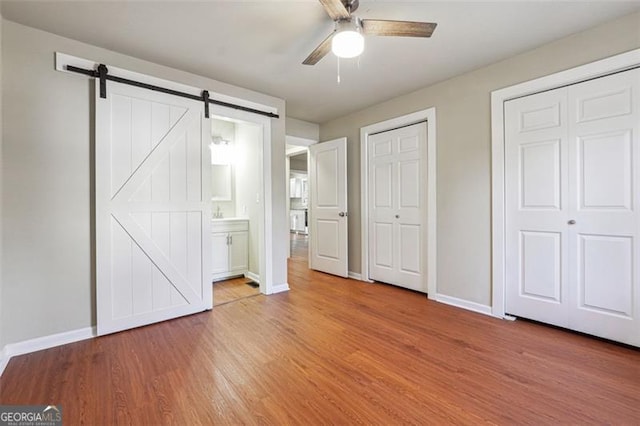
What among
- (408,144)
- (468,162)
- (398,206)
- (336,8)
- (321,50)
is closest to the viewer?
(336,8)

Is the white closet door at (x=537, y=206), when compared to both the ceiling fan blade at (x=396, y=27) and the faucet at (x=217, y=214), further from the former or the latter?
the faucet at (x=217, y=214)

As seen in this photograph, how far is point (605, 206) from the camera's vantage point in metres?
2.24

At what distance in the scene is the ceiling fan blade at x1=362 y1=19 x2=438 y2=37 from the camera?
172 centimetres

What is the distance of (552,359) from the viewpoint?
2.01 m

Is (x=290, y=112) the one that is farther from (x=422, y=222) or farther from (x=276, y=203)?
(x=422, y=222)

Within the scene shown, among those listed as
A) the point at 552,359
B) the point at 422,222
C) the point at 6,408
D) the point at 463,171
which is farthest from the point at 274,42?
the point at 552,359

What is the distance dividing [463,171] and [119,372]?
135 inches

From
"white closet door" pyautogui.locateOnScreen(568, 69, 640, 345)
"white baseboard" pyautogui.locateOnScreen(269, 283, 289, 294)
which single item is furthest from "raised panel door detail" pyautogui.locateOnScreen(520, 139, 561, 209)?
"white baseboard" pyautogui.locateOnScreen(269, 283, 289, 294)

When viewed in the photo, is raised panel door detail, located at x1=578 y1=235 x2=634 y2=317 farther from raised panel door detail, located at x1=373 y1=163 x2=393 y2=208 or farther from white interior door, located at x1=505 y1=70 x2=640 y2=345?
raised panel door detail, located at x1=373 y1=163 x2=393 y2=208

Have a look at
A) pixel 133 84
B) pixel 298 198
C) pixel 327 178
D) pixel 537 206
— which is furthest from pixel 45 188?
pixel 298 198

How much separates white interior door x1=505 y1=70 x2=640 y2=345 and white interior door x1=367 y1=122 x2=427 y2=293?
0.97m

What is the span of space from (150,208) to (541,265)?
360cm

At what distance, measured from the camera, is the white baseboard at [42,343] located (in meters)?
2.03

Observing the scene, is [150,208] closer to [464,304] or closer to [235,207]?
[235,207]
